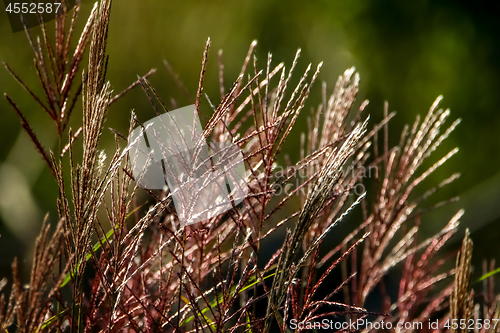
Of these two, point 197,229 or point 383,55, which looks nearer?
point 197,229

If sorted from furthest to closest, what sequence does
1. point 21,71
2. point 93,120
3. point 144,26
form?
1. point 144,26
2. point 21,71
3. point 93,120

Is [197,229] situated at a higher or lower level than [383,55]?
lower

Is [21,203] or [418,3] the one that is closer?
[21,203]

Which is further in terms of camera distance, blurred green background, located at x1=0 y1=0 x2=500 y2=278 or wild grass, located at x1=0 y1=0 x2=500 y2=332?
blurred green background, located at x1=0 y1=0 x2=500 y2=278

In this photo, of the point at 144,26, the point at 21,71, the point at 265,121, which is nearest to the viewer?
the point at 265,121

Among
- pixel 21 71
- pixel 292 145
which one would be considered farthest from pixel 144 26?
pixel 292 145

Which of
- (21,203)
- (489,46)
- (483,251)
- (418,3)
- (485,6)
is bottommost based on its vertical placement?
(483,251)

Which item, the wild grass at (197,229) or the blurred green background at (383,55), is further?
the blurred green background at (383,55)

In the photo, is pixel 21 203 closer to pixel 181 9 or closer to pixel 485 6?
pixel 181 9
